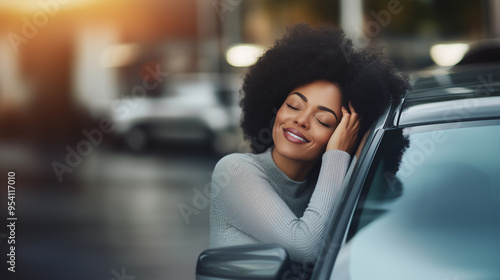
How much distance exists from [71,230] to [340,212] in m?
6.77

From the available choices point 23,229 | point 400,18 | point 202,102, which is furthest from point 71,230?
point 400,18

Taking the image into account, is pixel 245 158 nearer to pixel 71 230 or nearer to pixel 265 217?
pixel 265 217

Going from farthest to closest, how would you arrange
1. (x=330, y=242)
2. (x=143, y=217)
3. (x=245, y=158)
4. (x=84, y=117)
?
(x=84, y=117)
(x=143, y=217)
(x=245, y=158)
(x=330, y=242)

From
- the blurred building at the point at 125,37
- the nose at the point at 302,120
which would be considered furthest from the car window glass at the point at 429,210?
the blurred building at the point at 125,37

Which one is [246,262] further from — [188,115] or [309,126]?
[188,115]

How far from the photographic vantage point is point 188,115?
1802 cm

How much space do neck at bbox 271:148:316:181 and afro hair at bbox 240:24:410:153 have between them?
0.78ft

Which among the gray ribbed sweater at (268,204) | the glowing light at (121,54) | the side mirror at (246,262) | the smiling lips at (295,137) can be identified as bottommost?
the side mirror at (246,262)

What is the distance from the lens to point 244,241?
2734 millimetres

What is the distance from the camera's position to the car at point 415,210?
7.34 feet

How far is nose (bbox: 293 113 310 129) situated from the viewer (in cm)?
286

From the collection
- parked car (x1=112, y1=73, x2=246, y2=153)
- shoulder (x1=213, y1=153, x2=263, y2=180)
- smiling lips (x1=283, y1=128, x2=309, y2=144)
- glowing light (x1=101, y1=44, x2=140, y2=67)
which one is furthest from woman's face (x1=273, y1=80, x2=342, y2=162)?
glowing light (x1=101, y1=44, x2=140, y2=67)

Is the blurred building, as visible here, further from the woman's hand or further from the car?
the car

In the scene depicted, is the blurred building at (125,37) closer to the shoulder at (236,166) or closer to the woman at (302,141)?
the woman at (302,141)
